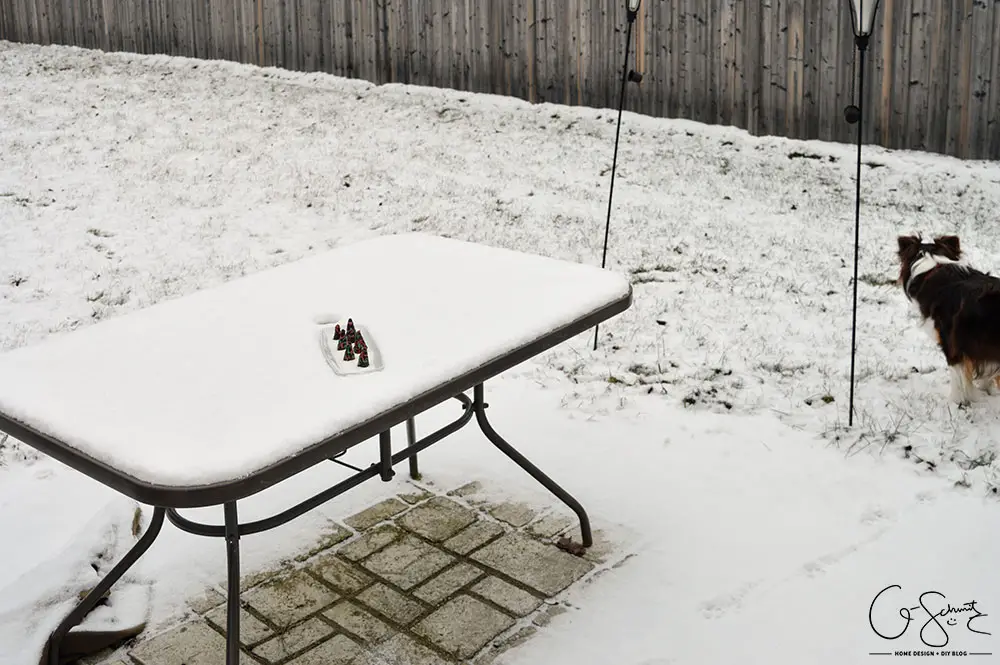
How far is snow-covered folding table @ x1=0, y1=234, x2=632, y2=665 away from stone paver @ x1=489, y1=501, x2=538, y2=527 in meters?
0.30

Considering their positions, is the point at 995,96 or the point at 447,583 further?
the point at 995,96

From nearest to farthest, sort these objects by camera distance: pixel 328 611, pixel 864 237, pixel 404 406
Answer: pixel 404 406, pixel 328 611, pixel 864 237

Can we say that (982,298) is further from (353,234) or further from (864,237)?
(353,234)

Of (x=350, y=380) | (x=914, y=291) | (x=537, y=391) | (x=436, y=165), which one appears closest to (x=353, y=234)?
(x=436, y=165)

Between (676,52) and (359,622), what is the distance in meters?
8.58

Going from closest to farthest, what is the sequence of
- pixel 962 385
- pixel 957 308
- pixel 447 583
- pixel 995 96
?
pixel 447 583
pixel 957 308
pixel 962 385
pixel 995 96

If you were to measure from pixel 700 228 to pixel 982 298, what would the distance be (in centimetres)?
351

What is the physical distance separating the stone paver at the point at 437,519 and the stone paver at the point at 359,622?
0.51 metres

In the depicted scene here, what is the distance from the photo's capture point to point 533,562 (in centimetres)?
381

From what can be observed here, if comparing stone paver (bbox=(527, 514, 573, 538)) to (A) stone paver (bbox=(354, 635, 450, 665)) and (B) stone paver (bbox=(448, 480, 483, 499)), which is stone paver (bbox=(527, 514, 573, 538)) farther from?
(A) stone paver (bbox=(354, 635, 450, 665))

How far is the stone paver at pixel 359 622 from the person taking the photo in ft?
11.2

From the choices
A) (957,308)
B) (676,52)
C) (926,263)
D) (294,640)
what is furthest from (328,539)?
(676,52)

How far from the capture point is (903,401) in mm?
4980

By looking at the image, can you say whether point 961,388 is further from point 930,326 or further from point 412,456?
point 412,456
